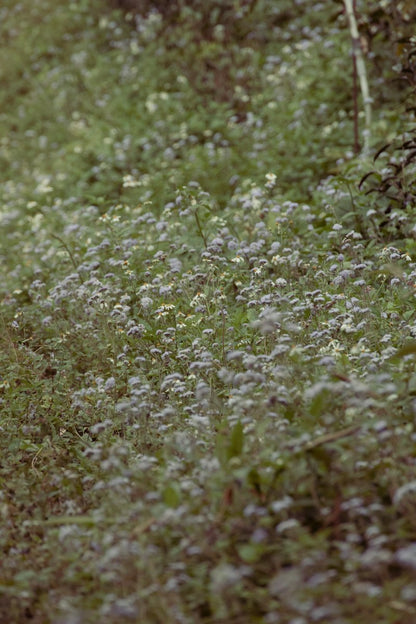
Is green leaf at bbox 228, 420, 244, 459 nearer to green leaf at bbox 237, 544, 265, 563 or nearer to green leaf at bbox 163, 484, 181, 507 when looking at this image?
green leaf at bbox 163, 484, 181, 507

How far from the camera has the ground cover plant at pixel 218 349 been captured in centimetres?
257

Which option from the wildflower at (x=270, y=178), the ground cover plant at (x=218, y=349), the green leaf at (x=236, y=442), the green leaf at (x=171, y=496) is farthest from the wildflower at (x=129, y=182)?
the green leaf at (x=171, y=496)

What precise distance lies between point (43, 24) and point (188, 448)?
1129 centimetres

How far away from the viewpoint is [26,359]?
4.75 meters

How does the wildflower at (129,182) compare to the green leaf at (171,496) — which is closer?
the green leaf at (171,496)

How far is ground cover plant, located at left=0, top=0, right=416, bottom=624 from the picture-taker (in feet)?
8.44

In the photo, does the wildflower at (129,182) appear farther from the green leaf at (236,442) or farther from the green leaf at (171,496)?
the green leaf at (171,496)

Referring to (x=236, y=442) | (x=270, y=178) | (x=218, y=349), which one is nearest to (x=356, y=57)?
(x=270, y=178)

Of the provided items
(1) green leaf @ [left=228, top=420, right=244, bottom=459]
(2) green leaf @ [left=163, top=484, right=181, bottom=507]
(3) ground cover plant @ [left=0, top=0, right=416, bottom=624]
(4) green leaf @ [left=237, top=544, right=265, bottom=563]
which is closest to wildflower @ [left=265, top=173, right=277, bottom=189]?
(3) ground cover plant @ [left=0, top=0, right=416, bottom=624]

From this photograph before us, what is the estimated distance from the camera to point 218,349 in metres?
4.34

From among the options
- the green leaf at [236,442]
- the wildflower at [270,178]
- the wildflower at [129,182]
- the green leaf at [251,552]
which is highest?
the wildflower at [129,182]

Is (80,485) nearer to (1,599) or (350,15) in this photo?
(1,599)

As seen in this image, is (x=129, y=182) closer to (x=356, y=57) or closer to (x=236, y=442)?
(x=356, y=57)

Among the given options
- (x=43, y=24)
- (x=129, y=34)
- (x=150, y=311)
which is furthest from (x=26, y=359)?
(x=43, y=24)
